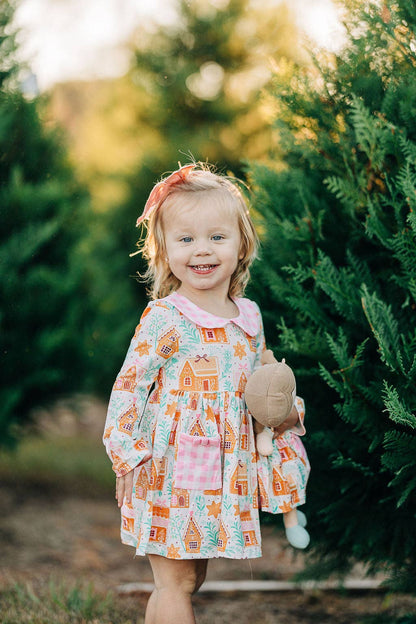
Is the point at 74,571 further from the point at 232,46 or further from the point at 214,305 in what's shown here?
the point at 232,46

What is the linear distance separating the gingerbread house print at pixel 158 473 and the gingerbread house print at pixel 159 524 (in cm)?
7

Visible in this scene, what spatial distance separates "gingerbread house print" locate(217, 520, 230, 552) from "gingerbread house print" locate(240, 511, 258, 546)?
0.10 meters

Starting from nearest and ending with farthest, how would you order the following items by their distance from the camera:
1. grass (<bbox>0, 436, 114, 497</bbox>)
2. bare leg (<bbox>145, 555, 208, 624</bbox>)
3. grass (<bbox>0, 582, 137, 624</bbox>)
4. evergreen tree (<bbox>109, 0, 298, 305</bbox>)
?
bare leg (<bbox>145, 555, 208, 624</bbox>) → grass (<bbox>0, 582, 137, 624</bbox>) → grass (<bbox>0, 436, 114, 497</bbox>) → evergreen tree (<bbox>109, 0, 298, 305</bbox>)

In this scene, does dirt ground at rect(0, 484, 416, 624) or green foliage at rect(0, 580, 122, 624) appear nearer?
green foliage at rect(0, 580, 122, 624)

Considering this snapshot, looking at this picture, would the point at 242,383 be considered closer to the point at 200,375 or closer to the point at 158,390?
the point at 200,375

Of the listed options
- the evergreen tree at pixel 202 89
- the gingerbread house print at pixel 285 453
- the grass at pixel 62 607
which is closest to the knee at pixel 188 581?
the gingerbread house print at pixel 285 453

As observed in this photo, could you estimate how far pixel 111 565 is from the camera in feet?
15.8

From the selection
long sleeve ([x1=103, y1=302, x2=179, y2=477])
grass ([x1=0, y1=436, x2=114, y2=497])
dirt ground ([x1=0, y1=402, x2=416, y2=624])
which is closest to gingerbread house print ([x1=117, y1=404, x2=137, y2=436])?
long sleeve ([x1=103, y1=302, x2=179, y2=477])

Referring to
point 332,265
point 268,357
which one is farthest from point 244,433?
point 332,265

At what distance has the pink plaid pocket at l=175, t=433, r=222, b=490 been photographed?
7.82ft

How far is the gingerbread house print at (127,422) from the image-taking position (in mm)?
2355

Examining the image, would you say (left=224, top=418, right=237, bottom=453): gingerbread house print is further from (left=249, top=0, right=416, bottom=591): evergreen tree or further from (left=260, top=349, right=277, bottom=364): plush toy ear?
(left=249, top=0, right=416, bottom=591): evergreen tree

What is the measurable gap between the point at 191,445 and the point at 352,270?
3.70ft

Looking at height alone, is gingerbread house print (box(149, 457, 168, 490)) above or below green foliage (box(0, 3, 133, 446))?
below
